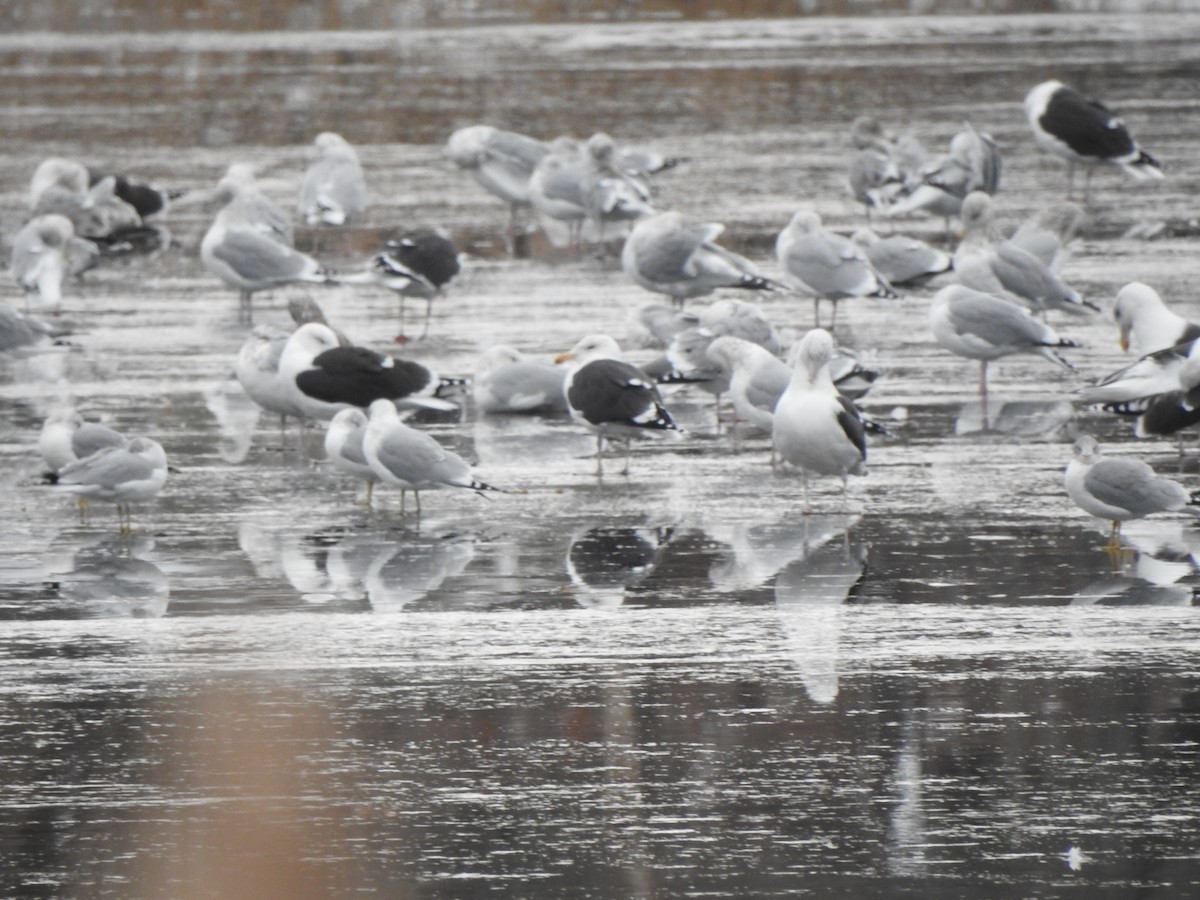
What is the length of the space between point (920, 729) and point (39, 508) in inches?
200

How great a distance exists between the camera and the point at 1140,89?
1037 inches

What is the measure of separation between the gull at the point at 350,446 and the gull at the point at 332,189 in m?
7.79

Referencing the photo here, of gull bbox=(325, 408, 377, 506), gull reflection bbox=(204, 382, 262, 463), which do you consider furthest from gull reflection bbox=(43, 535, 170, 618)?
gull reflection bbox=(204, 382, 262, 463)

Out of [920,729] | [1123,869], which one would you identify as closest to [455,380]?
[920,729]

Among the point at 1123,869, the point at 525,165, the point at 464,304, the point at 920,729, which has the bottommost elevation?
the point at 1123,869

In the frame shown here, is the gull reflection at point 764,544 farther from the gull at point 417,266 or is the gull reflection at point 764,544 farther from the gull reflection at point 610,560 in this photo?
the gull at point 417,266

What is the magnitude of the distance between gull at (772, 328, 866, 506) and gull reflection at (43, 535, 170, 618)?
307cm

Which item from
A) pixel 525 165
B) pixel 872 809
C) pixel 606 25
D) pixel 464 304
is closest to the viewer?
pixel 872 809

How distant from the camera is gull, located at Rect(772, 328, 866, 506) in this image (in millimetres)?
9828

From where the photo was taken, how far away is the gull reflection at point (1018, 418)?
11477 millimetres

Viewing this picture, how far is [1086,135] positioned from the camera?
19.5m

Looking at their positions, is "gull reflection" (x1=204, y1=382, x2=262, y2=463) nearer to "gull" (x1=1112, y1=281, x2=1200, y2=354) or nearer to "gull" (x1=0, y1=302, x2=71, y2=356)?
"gull" (x1=0, y1=302, x2=71, y2=356)

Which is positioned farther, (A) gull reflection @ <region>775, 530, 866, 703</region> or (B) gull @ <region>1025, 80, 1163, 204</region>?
(B) gull @ <region>1025, 80, 1163, 204</region>

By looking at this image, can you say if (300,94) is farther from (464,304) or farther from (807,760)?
(807,760)
